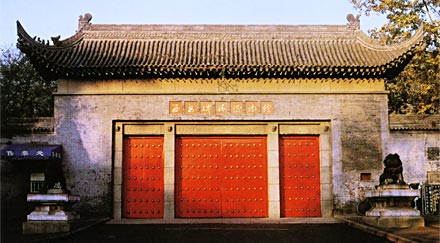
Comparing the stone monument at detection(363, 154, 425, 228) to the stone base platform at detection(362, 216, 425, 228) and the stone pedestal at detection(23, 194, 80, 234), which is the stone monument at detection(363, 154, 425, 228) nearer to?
the stone base platform at detection(362, 216, 425, 228)

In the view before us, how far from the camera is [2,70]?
25.6m

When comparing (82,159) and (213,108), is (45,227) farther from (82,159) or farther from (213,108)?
(213,108)

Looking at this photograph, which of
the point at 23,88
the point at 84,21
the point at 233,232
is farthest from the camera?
the point at 23,88

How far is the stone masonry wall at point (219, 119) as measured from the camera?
52.4 feet

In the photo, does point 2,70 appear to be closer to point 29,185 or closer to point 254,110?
point 29,185

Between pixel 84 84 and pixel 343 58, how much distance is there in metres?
7.91

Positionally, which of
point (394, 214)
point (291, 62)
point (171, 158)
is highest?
point (291, 62)

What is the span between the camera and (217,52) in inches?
667

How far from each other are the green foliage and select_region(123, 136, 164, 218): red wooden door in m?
11.6

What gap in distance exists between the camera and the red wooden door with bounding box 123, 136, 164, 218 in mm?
16047

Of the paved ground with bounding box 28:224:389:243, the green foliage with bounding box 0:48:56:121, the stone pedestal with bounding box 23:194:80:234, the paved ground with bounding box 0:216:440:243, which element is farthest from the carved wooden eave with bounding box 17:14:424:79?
the green foliage with bounding box 0:48:56:121

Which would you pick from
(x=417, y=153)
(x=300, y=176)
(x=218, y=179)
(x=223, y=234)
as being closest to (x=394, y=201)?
(x=223, y=234)

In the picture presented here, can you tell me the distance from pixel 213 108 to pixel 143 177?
9.65 ft

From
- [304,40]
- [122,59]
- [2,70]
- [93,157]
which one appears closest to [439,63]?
[304,40]
